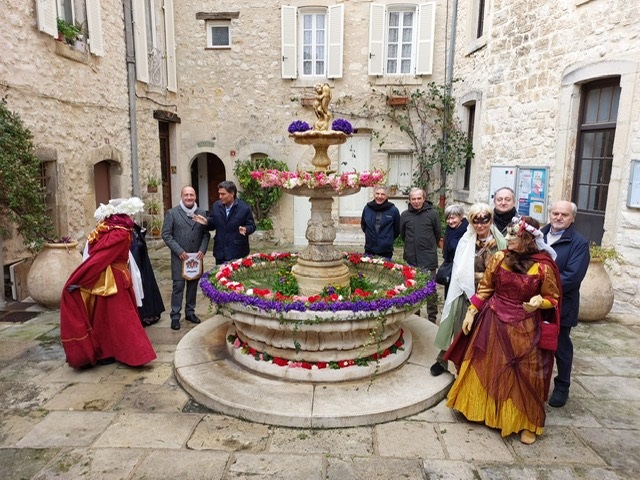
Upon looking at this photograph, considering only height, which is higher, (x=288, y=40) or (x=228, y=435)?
(x=288, y=40)

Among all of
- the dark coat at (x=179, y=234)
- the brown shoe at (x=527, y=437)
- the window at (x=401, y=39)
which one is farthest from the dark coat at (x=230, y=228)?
the window at (x=401, y=39)

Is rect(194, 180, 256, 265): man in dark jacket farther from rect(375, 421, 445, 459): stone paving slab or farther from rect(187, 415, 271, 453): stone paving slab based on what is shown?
rect(375, 421, 445, 459): stone paving slab

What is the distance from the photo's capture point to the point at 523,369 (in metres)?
3.27

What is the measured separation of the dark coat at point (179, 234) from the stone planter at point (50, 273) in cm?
199

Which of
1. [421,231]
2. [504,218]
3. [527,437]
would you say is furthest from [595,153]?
[527,437]

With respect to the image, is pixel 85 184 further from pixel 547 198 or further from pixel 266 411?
pixel 547 198

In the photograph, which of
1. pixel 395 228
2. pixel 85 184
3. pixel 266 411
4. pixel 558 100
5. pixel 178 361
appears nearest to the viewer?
pixel 266 411

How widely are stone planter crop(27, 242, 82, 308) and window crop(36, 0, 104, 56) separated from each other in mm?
3514

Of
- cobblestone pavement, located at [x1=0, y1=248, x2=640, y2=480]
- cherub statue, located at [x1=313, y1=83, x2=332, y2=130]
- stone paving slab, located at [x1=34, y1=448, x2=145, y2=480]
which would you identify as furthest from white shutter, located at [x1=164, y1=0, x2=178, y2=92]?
stone paving slab, located at [x1=34, y1=448, x2=145, y2=480]

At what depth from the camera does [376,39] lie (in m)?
10.9

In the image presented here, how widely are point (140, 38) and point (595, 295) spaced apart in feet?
33.0

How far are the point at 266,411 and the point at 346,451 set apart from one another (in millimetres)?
720

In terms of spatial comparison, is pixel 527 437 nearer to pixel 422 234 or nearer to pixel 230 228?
pixel 422 234

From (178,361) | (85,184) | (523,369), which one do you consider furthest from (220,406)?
(85,184)
